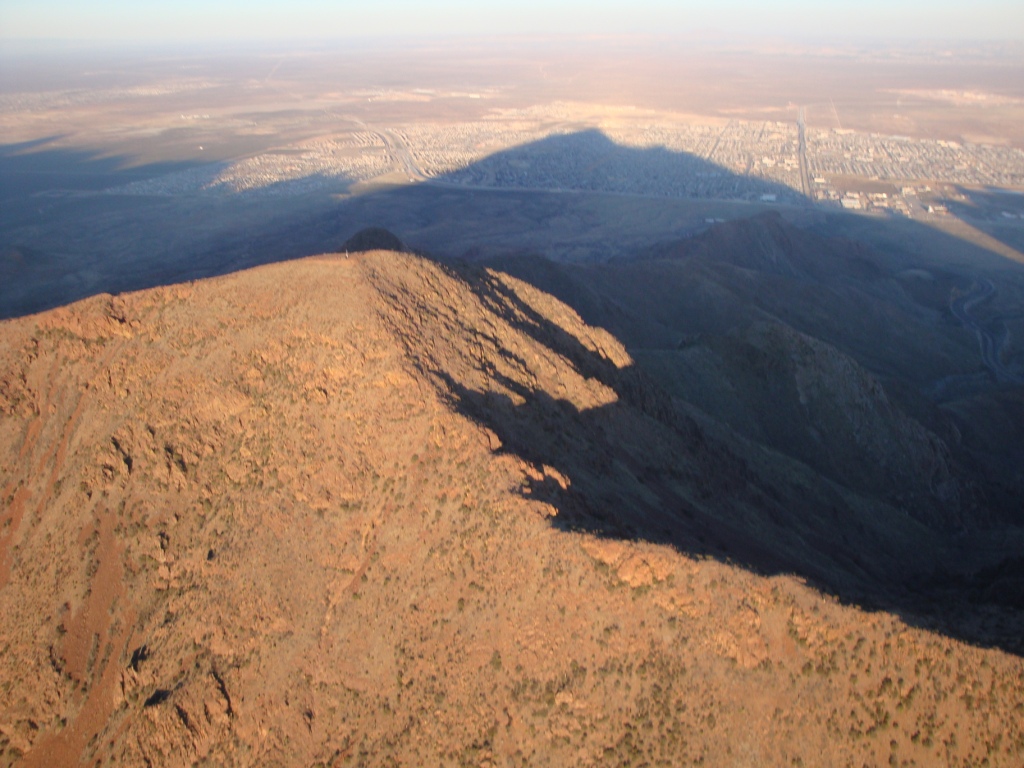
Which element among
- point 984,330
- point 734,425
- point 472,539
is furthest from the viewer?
point 984,330

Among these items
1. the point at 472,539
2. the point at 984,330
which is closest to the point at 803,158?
the point at 984,330

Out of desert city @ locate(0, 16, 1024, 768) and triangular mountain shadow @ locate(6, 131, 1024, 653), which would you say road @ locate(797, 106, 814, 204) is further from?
desert city @ locate(0, 16, 1024, 768)

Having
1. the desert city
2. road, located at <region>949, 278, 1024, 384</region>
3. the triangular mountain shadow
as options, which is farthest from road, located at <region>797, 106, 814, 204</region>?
the desert city

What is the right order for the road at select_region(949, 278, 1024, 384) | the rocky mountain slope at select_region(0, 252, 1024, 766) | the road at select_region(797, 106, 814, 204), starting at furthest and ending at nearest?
the road at select_region(797, 106, 814, 204)
the road at select_region(949, 278, 1024, 384)
the rocky mountain slope at select_region(0, 252, 1024, 766)

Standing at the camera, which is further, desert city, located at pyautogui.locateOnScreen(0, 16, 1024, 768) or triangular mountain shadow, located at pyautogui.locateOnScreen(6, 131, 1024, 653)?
triangular mountain shadow, located at pyautogui.locateOnScreen(6, 131, 1024, 653)

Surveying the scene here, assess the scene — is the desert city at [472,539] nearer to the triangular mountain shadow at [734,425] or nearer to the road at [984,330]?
the triangular mountain shadow at [734,425]

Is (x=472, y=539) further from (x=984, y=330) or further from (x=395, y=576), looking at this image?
(x=984, y=330)

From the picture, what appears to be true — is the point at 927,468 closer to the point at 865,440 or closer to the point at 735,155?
the point at 865,440
